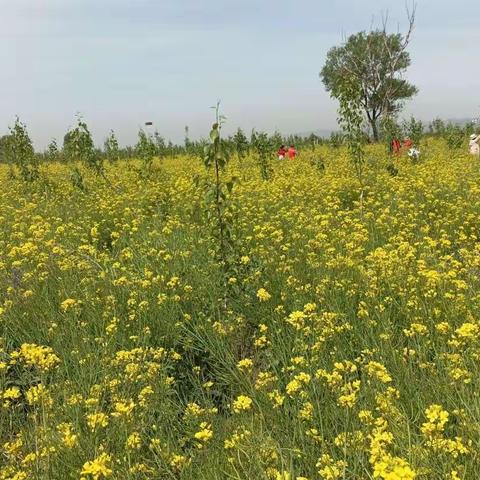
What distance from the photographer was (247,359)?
2836 mm

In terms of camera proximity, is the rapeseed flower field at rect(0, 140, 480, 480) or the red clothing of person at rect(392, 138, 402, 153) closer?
the rapeseed flower field at rect(0, 140, 480, 480)

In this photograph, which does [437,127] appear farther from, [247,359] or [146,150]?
[247,359]

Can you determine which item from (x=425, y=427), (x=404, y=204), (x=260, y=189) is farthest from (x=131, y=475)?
(x=260, y=189)

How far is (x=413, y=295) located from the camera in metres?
3.65

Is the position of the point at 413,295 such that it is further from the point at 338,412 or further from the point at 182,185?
the point at 182,185

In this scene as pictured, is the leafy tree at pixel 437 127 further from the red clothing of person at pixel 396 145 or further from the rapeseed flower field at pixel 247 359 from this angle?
the rapeseed flower field at pixel 247 359

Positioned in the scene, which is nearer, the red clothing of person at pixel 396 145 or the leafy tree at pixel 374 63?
the red clothing of person at pixel 396 145

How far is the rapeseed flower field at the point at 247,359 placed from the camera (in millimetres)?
2168

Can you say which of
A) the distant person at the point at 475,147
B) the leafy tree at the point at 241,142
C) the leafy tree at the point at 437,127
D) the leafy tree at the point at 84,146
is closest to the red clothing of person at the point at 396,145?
the distant person at the point at 475,147

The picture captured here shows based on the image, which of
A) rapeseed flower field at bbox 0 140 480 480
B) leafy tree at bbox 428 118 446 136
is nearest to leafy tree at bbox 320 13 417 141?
leafy tree at bbox 428 118 446 136

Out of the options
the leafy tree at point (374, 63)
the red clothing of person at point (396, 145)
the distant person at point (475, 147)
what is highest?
the leafy tree at point (374, 63)

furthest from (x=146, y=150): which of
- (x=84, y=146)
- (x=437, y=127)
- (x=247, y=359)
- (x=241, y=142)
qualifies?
(x=437, y=127)

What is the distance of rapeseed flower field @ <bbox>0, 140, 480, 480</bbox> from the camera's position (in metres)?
2.17

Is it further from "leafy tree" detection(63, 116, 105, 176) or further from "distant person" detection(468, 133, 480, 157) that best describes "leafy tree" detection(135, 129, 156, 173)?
"distant person" detection(468, 133, 480, 157)
